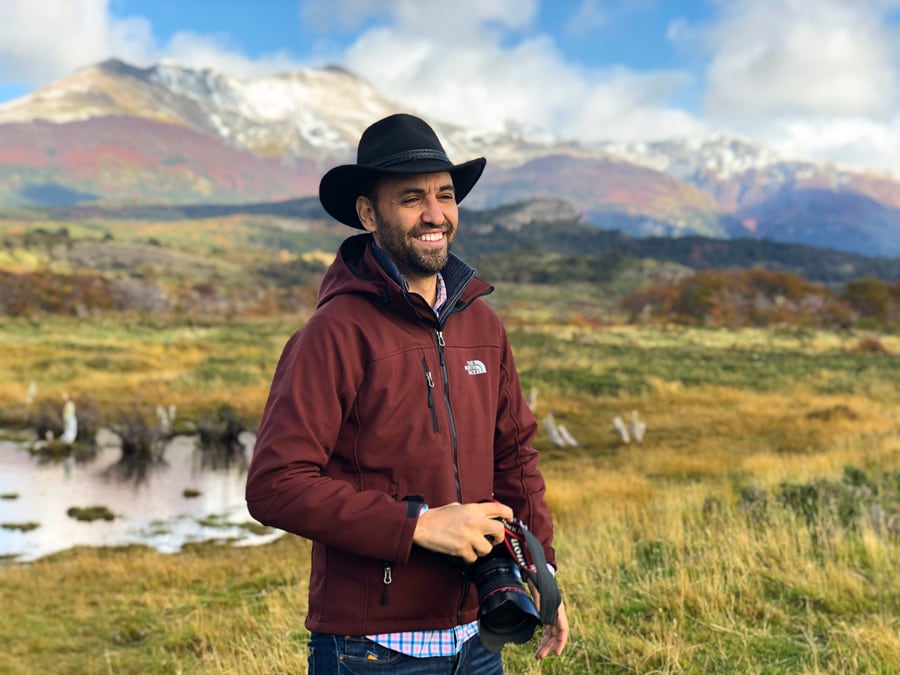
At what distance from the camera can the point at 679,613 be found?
500cm

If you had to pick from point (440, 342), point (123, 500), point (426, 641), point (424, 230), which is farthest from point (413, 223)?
point (123, 500)

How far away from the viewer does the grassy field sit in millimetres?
4691

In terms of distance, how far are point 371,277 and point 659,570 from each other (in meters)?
4.46

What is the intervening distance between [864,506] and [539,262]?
118723mm

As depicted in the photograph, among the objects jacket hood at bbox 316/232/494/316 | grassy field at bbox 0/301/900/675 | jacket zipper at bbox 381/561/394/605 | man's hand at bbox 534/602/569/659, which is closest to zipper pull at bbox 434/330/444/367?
jacket hood at bbox 316/232/494/316

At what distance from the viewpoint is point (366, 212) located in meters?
2.52

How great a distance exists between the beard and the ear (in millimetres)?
50

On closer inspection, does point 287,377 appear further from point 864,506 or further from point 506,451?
point 864,506

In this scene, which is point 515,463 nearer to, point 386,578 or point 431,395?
point 431,395

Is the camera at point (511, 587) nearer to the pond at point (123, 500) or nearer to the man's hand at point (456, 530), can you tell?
the man's hand at point (456, 530)

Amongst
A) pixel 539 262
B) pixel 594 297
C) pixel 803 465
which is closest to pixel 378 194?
pixel 803 465

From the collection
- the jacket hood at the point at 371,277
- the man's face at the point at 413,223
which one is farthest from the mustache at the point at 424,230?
the jacket hood at the point at 371,277

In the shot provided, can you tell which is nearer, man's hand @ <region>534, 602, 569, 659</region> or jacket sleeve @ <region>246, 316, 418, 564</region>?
jacket sleeve @ <region>246, 316, 418, 564</region>

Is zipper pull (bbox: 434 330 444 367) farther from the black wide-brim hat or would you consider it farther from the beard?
the black wide-brim hat
